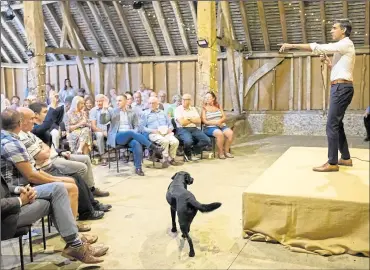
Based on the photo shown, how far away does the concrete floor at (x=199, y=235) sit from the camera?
231 cm

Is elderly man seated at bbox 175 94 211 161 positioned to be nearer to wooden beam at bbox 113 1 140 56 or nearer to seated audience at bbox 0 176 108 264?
seated audience at bbox 0 176 108 264

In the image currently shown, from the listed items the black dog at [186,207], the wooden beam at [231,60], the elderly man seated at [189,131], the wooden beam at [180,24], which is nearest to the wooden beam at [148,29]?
the wooden beam at [180,24]

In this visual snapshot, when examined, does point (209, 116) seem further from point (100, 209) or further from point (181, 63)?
point (181, 63)

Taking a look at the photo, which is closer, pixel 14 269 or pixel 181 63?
pixel 14 269

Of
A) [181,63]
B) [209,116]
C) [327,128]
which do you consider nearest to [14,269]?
[327,128]

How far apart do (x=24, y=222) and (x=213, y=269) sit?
1.06 meters

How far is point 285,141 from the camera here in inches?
90.4

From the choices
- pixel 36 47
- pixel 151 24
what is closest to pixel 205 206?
pixel 36 47

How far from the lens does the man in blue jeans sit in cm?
461

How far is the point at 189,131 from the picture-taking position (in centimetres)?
497

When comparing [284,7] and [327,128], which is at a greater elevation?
[284,7]

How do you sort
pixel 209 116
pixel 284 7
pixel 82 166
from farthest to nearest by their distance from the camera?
pixel 284 7 → pixel 209 116 → pixel 82 166

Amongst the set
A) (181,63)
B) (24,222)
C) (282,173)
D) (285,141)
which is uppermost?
(181,63)

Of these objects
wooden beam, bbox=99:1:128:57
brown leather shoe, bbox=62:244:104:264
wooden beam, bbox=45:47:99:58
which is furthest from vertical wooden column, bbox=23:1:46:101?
brown leather shoe, bbox=62:244:104:264
